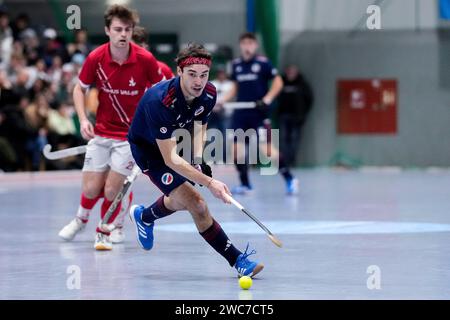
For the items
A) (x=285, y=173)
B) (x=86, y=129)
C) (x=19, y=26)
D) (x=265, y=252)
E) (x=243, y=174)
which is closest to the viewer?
(x=265, y=252)

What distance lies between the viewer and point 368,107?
22.1m

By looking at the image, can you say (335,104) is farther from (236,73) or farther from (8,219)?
(8,219)

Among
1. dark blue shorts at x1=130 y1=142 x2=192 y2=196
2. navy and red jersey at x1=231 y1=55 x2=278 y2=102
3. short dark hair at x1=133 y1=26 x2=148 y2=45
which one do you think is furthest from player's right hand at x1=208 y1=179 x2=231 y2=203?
navy and red jersey at x1=231 y1=55 x2=278 y2=102

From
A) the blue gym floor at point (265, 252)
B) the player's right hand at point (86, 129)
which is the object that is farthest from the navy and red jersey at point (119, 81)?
the blue gym floor at point (265, 252)

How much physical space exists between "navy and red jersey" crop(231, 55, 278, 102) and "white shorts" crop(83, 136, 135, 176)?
6459 mm

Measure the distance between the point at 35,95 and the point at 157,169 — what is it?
11.8 m

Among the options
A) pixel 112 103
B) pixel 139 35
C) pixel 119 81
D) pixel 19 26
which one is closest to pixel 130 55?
pixel 119 81

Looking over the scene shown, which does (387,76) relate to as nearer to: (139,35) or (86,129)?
(139,35)

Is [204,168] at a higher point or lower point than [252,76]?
lower

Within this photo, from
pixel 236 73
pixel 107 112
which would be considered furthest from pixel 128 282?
pixel 236 73

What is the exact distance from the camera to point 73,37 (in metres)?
22.4

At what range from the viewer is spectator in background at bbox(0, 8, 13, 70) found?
20.6 metres

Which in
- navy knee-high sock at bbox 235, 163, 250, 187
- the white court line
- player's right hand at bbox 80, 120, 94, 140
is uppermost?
player's right hand at bbox 80, 120, 94, 140

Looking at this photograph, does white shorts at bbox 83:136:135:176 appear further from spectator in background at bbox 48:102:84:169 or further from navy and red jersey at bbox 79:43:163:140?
spectator in background at bbox 48:102:84:169
